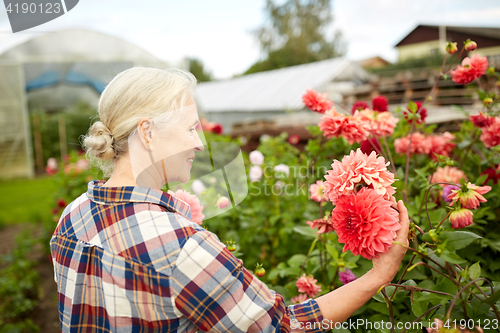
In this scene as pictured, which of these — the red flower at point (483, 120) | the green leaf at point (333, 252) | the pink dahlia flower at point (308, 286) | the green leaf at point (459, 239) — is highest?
the red flower at point (483, 120)

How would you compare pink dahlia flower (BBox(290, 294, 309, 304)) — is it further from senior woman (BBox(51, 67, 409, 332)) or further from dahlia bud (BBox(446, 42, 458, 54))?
dahlia bud (BBox(446, 42, 458, 54))

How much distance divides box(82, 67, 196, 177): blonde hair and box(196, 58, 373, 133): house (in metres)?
7.25

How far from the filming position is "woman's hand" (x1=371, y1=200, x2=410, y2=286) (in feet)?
2.23

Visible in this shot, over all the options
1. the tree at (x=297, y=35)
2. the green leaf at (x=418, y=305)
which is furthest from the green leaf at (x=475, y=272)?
the tree at (x=297, y=35)

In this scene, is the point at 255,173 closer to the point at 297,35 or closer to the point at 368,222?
the point at 368,222

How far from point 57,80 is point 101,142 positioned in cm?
957

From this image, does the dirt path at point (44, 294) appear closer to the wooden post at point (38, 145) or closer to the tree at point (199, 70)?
the wooden post at point (38, 145)

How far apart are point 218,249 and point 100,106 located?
48 cm

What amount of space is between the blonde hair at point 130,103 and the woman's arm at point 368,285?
0.57m

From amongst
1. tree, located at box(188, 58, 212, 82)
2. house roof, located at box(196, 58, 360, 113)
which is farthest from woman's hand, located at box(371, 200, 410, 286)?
tree, located at box(188, 58, 212, 82)

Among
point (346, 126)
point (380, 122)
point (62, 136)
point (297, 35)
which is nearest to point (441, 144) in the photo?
point (380, 122)

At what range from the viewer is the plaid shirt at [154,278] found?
66cm

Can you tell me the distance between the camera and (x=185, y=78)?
0.85m

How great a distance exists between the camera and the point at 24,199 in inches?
234
